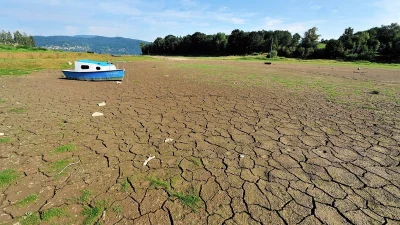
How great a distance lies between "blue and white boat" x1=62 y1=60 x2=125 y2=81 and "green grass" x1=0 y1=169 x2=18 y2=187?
1051cm

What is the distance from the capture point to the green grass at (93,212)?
2693 mm

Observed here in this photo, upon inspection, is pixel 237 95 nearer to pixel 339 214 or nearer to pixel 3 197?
pixel 339 214

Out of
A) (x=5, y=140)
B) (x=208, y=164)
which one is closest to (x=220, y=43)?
(x=5, y=140)

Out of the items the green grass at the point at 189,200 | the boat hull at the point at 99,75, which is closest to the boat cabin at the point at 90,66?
the boat hull at the point at 99,75

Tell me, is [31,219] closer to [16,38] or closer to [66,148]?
[66,148]

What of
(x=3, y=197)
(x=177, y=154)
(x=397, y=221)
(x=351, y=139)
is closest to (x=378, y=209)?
(x=397, y=221)

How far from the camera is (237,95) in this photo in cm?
973

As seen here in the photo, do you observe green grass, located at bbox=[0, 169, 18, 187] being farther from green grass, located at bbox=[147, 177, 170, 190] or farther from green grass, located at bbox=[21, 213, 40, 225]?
green grass, located at bbox=[147, 177, 170, 190]

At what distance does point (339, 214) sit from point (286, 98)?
7.01m

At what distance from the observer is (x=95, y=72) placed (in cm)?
1320

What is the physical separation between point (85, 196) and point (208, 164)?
83.5 inches

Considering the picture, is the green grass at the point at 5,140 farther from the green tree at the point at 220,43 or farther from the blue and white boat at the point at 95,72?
the green tree at the point at 220,43

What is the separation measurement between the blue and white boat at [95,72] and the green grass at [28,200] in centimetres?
1127

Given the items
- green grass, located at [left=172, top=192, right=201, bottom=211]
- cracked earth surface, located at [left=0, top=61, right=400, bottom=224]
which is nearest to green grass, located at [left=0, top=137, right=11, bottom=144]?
cracked earth surface, located at [left=0, top=61, right=400, bottom=224]
